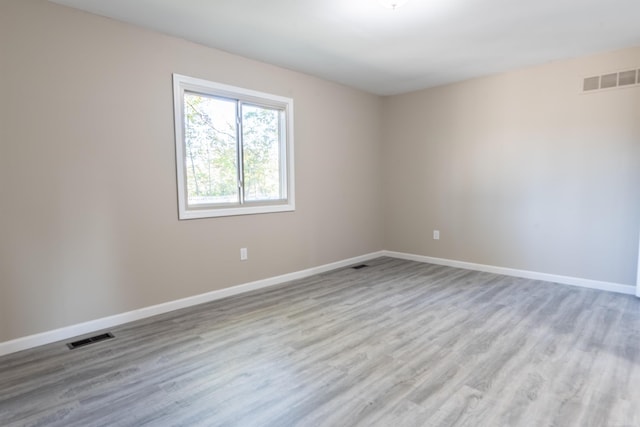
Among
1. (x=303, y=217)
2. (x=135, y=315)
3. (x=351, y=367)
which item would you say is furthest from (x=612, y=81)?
(x=135, y=315)

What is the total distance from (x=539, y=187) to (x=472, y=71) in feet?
5.20

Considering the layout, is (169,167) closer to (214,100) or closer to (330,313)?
(214,100)

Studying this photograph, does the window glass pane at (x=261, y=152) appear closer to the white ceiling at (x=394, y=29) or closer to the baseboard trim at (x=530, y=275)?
the white ceiling at (x=394, y=29)

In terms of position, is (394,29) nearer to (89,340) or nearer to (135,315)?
(135,315)

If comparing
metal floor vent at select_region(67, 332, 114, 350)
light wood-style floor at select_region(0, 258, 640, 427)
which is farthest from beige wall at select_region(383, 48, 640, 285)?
metal floor vent at select_region(67, 332, 114, 350)

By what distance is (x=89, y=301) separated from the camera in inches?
109

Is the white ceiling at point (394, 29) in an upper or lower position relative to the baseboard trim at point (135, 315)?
upper

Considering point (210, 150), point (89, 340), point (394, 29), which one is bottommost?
point (89, 340)

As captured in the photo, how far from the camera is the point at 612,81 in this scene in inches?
139

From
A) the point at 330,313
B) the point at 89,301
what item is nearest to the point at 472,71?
the point at 330,313

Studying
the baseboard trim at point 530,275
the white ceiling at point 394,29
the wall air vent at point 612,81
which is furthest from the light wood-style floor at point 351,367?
the white ceiling at point 394,29

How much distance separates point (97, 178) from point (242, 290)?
5.74 feet

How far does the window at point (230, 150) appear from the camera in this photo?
10.8 feet

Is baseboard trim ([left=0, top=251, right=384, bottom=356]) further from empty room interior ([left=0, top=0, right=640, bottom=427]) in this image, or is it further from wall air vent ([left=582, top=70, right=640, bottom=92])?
wall air vent ([left=582, top=70, right=640, bottom=92])
